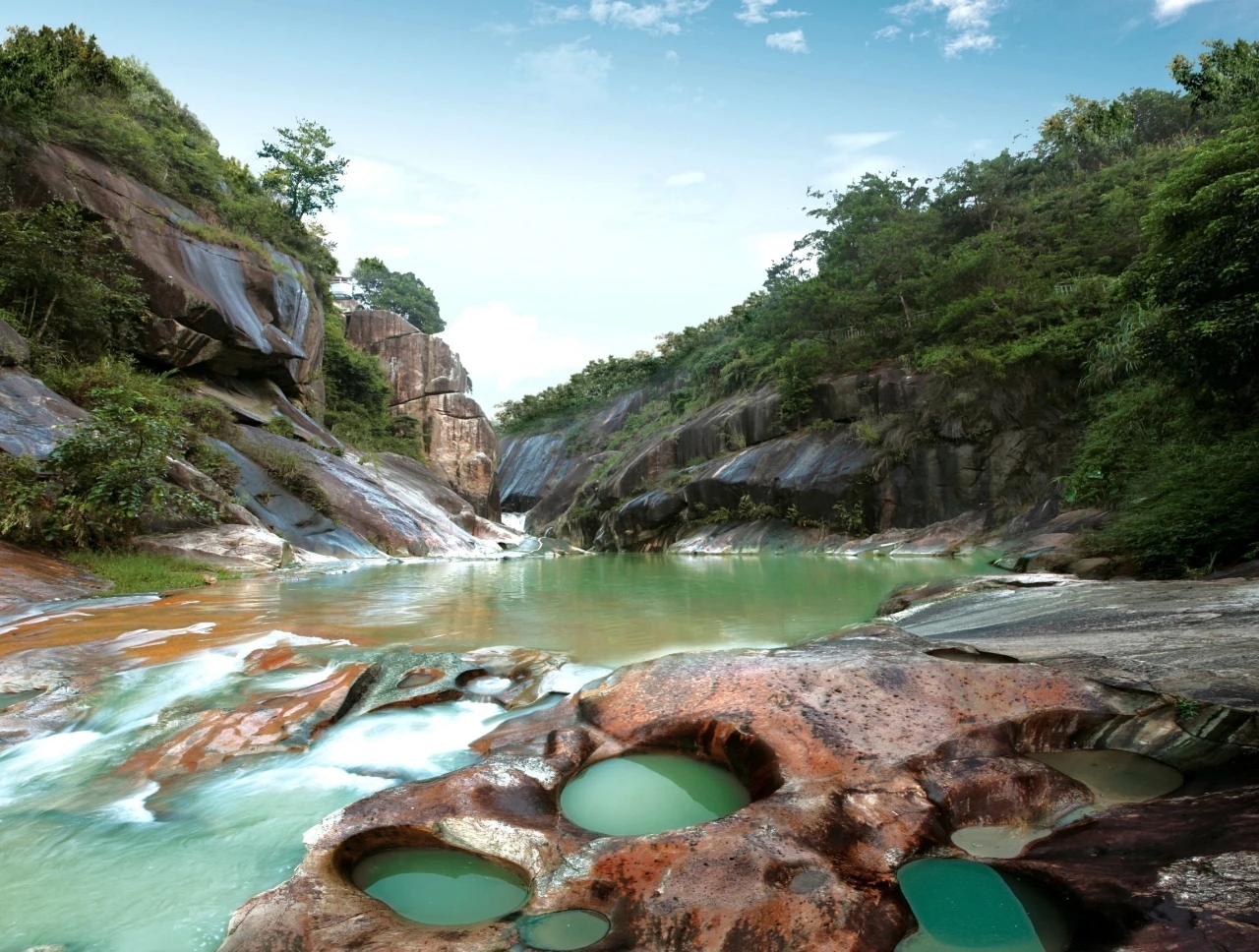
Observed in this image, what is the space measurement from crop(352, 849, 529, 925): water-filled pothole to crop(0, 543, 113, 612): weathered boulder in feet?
20.4

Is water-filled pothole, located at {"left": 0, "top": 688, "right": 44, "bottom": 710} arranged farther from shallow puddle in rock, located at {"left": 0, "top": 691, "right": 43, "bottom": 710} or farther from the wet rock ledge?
the wet rock ledge

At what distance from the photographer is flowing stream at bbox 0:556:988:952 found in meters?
2.19

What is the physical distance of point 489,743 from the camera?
132 inches

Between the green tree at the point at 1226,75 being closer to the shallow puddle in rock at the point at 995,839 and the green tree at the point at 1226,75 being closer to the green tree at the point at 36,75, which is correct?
the shallow puddle in rock at the point at 995,839

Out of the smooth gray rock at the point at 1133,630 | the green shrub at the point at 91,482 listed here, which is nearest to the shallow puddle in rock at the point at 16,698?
the green shrub at the point at 91,482

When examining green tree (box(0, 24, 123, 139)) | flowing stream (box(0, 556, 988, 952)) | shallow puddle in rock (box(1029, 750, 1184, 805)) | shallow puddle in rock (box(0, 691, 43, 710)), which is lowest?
flowing stream (box(0, 556, 988, 952))

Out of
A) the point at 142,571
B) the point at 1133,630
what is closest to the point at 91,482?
the point at 142,571

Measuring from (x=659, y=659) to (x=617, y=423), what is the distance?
44875mm

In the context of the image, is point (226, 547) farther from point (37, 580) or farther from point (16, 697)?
point (16, 697)

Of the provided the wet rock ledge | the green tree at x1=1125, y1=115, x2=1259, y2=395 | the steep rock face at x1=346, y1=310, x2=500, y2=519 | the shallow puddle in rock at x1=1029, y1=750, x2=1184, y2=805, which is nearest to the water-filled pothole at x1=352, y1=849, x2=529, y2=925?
the wet rock ledge

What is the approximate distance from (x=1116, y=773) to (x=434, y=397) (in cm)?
3876

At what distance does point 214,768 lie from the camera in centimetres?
318

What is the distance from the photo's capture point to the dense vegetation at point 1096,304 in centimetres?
773

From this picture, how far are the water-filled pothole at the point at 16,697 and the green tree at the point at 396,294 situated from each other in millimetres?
46767
